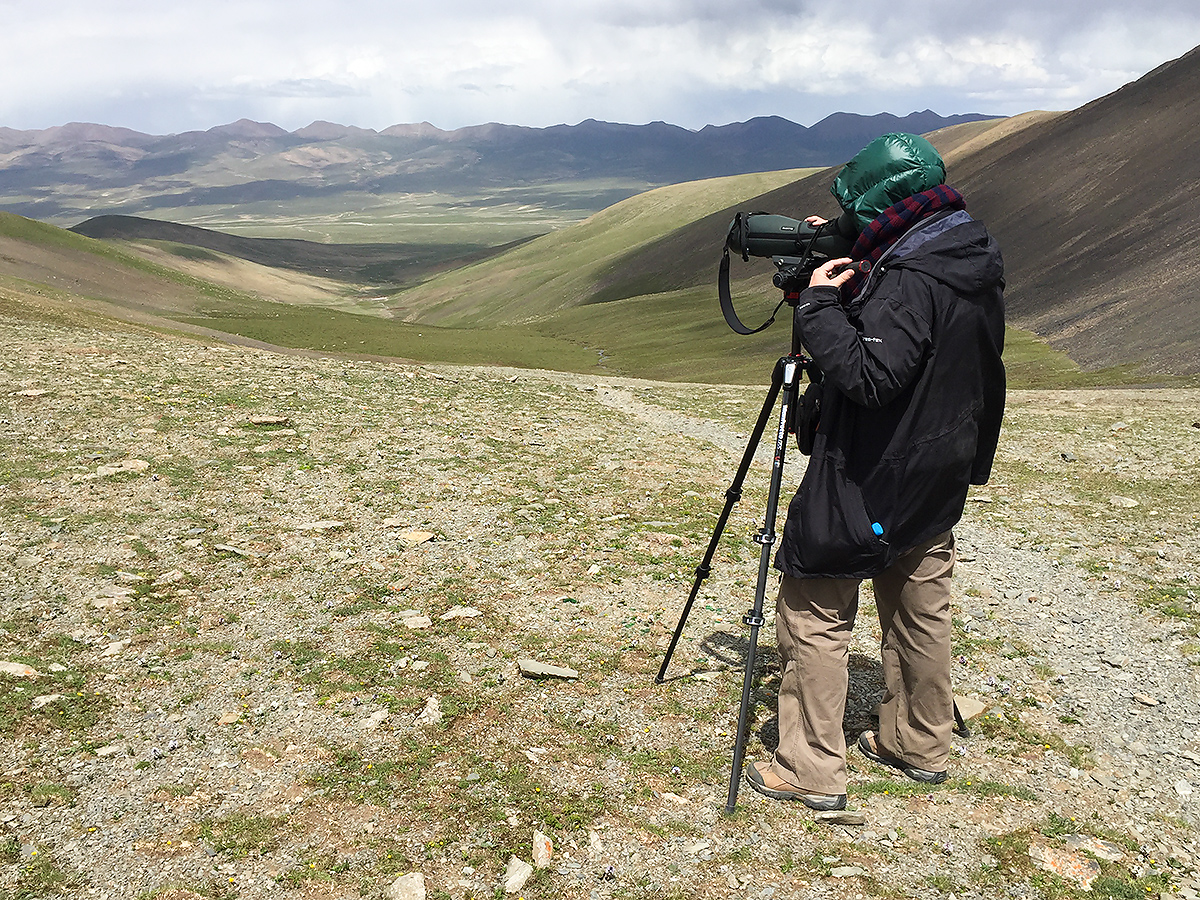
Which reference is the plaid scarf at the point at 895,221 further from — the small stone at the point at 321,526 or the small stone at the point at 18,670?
the small stone at the point at 321,526

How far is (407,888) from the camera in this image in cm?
560

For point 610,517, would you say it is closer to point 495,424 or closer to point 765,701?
point 765,701

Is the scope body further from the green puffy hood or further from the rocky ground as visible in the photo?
the rocky ground

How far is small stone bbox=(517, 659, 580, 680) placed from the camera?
8617 mm

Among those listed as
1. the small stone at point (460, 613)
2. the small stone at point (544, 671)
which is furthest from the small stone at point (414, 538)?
the small stone at point (544, 671)

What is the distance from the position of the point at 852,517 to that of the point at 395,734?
4.63 metres

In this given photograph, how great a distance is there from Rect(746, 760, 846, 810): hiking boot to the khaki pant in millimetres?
55

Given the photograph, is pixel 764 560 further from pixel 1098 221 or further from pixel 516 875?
pixel 1098 221

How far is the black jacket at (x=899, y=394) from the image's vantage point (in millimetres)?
5727

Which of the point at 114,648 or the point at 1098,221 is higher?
the point at 1098,221

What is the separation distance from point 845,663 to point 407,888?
3618mm

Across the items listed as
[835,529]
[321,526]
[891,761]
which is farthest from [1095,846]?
[321,526]

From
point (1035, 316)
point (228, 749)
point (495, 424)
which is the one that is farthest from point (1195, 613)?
point (1035, 316)

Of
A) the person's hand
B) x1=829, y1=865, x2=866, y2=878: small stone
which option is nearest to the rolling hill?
the person's hand
